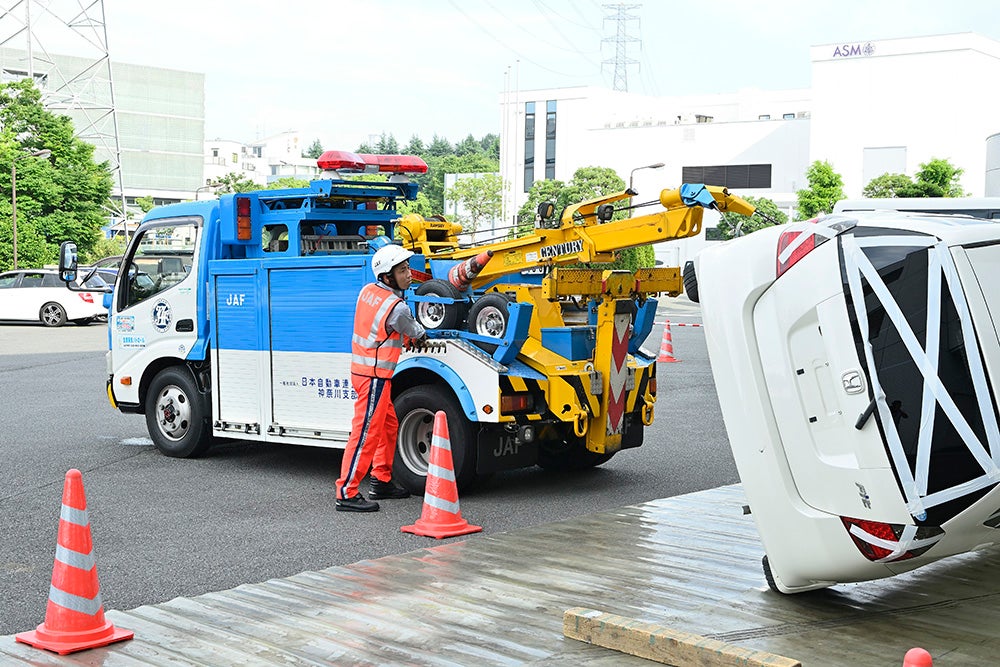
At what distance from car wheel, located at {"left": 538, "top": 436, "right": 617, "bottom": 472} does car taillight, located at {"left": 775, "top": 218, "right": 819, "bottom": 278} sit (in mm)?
5345

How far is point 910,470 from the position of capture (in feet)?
16.7

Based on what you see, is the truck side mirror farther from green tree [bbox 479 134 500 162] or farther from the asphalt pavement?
green tree [bbox 479 134 500 162]

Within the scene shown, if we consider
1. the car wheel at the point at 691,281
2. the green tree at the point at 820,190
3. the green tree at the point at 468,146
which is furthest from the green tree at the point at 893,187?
the green tree at the point at 468,146

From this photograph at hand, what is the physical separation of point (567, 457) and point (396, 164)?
11.0 feet

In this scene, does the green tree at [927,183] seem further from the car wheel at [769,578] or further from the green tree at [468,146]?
the green tree at [468,146]

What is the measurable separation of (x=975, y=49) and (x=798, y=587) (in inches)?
2742

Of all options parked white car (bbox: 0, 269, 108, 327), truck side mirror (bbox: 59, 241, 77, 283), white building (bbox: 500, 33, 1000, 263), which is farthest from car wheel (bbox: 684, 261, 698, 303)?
white building (bbox: 500, 33, 1000, 263)

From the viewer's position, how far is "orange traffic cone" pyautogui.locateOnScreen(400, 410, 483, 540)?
8.40 meters

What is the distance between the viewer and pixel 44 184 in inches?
1821

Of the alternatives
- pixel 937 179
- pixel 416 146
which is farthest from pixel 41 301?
pixel 416 146

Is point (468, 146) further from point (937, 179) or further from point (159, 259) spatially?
point (159, 259)

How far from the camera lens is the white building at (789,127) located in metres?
68.8

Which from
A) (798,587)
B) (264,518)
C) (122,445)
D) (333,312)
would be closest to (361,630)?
(798,587)

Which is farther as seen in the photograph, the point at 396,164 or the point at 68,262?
the point at 68,262
